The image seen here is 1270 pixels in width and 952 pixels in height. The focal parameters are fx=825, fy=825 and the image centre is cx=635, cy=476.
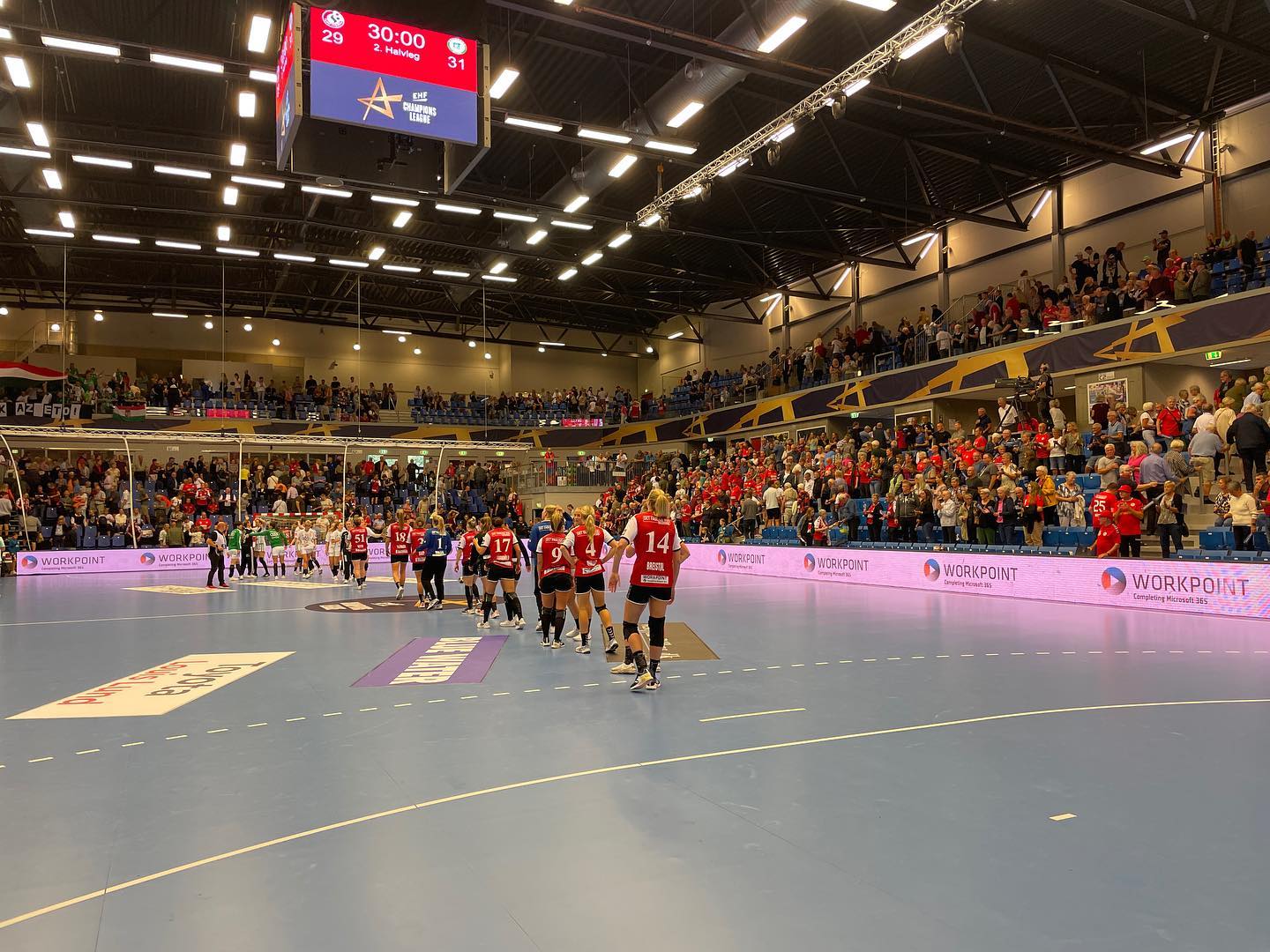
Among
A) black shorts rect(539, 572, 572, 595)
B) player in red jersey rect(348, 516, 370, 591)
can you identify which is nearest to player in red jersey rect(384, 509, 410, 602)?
player in red jersey rect(348, 516, 370, 591)

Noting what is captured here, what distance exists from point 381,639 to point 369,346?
36.1 meters

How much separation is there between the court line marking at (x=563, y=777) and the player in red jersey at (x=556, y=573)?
4912mm

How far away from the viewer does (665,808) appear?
4656 mm

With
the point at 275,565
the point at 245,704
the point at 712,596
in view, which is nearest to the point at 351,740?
the point at 245,704

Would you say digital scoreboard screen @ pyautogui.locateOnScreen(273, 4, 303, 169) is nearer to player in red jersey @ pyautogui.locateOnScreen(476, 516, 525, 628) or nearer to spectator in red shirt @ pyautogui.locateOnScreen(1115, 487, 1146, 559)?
player in red jersey @ pyautogui.locateOnScreen(476, 516, 525, 628)

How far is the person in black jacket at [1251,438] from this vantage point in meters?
14.1

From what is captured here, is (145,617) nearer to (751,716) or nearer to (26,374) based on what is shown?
(751,716)

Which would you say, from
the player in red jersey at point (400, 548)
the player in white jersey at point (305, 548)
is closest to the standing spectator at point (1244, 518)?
the player in red jersey at point (400, 548)

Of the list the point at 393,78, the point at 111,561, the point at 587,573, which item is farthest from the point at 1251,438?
the point at 111,561

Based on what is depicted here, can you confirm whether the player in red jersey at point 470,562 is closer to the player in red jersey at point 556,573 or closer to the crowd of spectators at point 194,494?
the player in red jersey at point 556,573

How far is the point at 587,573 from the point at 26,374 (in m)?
32.8

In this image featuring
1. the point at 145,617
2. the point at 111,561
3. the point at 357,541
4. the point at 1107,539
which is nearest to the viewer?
the point at 145,617

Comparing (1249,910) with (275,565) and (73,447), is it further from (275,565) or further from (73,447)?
(73,447)

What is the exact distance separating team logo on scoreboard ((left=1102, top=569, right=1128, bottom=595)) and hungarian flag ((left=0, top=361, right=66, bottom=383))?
1390 inches
